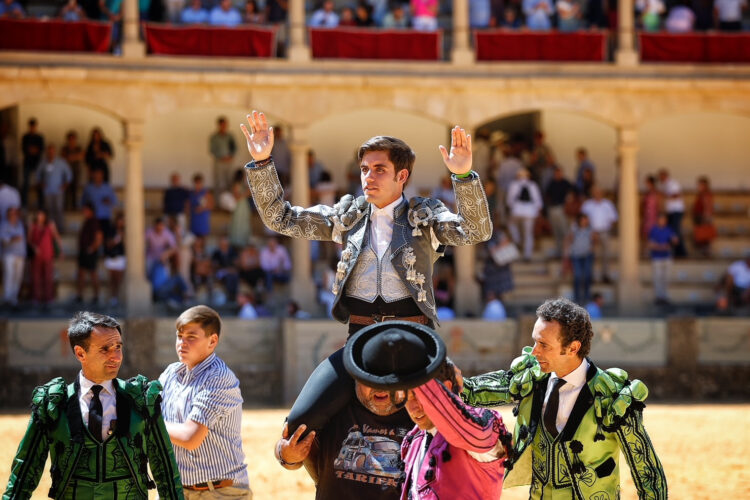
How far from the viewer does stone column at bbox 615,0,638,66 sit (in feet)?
64.7

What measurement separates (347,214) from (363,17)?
14759 millimetres

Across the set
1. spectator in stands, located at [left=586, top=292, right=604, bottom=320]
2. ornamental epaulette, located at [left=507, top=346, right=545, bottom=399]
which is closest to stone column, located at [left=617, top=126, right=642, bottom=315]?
spectator in stands, located at [left=586, top=292, right=604, bottom=320]

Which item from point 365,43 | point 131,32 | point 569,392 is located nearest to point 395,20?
point 365,43

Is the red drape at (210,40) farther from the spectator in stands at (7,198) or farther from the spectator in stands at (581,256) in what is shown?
the spectator in stands at (581,256)

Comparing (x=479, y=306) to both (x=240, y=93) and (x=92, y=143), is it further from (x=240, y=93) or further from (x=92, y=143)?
(x=92, y=143)

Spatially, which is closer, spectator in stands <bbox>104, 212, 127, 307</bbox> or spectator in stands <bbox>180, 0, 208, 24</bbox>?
spectator in stands <bbox>104, 212, 127, 307</bbox>

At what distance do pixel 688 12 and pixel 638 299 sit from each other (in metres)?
4.95

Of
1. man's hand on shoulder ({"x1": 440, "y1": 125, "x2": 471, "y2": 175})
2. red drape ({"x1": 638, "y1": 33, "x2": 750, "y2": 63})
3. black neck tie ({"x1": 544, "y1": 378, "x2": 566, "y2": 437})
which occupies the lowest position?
black neck tie ({"x1": 544, "y1": 378, "x2": 566, "y2": 437})

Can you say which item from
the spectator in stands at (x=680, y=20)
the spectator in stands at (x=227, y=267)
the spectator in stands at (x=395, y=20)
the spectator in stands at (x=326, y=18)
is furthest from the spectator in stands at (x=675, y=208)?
the spectator in stands at (x=227, y=267)

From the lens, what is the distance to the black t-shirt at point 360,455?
464 cm

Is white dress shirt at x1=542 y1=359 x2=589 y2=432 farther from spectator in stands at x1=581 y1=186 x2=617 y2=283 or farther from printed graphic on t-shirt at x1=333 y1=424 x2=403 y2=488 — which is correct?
spectator in stands at x1=581 y1=186 x2=617 y2=283

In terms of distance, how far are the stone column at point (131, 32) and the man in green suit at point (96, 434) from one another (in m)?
14.3

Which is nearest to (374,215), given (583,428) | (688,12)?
(583,428)

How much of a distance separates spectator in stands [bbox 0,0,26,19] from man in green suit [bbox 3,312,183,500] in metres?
14.7
